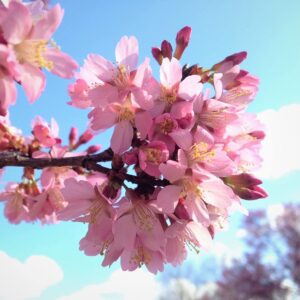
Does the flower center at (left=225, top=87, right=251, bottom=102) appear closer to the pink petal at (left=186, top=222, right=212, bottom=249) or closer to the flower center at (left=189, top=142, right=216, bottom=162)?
the flower center at (left=189, top=142, right=216, bottom=162)

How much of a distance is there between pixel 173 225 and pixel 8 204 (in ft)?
3.99

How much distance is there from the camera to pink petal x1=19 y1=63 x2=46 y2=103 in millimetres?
938

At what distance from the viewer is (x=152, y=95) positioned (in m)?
1.21

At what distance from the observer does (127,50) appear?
4.40ft

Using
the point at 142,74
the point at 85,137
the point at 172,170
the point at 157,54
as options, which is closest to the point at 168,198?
the point at 172,170

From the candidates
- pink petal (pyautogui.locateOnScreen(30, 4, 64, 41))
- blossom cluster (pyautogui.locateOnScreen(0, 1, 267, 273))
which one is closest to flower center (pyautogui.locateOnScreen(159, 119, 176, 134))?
blossom cluster (pyautogui.locateOnScreen(0, 1, 267, 273))

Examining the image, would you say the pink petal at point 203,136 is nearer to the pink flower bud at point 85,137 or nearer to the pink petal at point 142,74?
the pink petal at point 142,74

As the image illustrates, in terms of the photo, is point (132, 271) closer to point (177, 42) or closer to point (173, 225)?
point (173, 225)

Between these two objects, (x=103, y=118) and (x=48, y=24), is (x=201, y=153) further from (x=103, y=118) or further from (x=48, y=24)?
(x=48, y=24)

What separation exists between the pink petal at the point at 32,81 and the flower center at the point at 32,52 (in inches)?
0.7

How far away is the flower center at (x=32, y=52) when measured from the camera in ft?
3.12

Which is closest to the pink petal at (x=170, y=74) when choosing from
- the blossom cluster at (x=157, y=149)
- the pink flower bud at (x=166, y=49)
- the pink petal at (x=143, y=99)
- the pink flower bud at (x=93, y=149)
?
the blossom cluster at (x=157, y=149)

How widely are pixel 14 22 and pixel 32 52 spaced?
10 cm

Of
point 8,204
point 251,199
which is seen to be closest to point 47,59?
point 251,199
